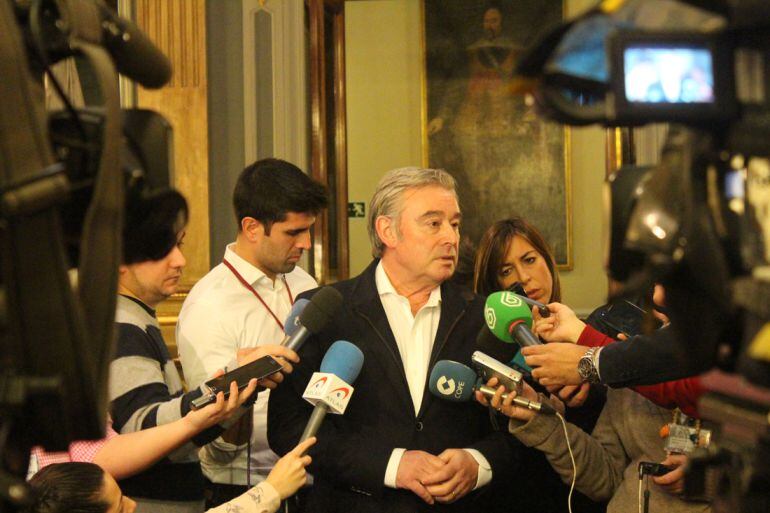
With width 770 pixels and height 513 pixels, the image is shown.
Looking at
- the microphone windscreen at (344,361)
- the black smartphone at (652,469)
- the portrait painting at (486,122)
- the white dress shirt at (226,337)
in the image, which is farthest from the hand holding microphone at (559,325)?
the portrait painting at (486,122)

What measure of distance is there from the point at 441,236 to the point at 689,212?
205cm

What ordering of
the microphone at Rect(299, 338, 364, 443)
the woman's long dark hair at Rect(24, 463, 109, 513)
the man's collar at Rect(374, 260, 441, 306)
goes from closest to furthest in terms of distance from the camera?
the woman's long dark hair at Rect(24, 463, 109, 513), the microphone at Rect(299, 338, 364, 443), the man's collar at Rect(374, 260, 441, 306)

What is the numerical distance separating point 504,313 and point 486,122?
7.13m

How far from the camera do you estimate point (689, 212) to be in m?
1.35

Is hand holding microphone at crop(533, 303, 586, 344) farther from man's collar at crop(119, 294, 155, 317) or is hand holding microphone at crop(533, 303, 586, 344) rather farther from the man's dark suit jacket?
man's collar at crop(119, 294, 155, 317)

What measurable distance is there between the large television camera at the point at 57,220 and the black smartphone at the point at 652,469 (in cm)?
189

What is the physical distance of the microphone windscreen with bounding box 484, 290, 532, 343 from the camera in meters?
3.08

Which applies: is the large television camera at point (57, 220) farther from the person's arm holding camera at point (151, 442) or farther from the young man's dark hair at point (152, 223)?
the person's arm holding camera at point (151, 442)

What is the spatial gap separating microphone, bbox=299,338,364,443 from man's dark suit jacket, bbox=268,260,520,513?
10 centimetres

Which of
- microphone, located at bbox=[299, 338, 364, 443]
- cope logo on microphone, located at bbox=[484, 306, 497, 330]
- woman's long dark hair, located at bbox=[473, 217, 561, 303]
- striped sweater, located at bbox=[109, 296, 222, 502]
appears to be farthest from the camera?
woman's long dark hair, located at bbox=[473, 217, 561, 303]

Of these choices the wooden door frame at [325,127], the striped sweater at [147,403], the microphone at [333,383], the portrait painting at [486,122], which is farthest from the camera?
the portrait painting at [486,122]

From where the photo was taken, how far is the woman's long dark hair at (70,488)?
2.44 m

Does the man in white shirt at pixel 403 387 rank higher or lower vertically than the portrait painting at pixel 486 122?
lower

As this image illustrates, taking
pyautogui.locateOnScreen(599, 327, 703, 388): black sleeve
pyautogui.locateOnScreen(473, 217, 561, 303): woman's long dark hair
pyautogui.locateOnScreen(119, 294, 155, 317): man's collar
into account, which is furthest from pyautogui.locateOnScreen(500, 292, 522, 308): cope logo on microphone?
pyautogui.locateOnScreen(119, 294, 155, 317): man's collar
